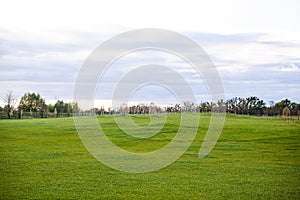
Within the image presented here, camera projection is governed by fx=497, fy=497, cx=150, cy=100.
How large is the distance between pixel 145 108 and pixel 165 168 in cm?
857

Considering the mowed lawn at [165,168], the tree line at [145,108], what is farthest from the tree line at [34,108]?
the mowed lawn at [165,168]

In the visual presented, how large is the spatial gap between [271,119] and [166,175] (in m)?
14.7

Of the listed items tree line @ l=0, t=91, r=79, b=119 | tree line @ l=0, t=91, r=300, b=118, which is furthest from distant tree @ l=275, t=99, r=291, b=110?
tree line @ l=0, t=91, r=79, b=119

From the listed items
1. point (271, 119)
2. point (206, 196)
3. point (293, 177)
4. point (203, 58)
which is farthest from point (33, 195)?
point (271, 119)

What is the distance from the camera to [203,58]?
17.2 metres

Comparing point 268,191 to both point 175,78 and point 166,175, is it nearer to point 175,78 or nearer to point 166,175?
point 166,175

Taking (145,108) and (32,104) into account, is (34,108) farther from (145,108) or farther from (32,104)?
(145,108)

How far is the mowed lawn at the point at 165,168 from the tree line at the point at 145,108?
3.39 feet

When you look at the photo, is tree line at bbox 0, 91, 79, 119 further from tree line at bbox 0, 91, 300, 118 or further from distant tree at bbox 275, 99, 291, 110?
distant tree at bbox 275, 99, 291, 110

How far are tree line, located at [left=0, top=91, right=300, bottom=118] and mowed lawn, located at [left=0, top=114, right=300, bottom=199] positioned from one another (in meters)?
1.03

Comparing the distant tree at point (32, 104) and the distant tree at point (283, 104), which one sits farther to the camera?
the distant tree at point (32, 104)

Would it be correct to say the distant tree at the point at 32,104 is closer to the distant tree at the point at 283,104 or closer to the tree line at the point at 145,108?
the tree line at the point at 145,108

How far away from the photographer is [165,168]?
1479 centimetres

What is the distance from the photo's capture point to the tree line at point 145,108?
2255 cm
